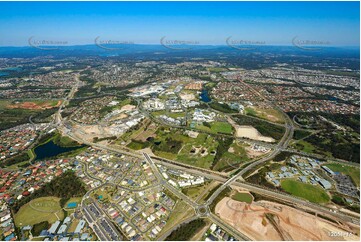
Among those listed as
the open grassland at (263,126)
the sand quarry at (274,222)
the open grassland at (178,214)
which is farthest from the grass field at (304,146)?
the open grassland at (178,214)

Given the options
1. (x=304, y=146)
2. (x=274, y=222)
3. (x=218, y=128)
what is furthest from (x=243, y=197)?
(x=218, y=128)

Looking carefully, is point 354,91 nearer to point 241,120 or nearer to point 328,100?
point 328,100

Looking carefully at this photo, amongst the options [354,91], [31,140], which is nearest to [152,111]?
[31,140]

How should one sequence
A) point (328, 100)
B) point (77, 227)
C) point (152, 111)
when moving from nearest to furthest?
point (77, 227)
point (152, 111)
point (328, 100)

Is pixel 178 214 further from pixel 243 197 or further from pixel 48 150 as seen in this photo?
pixel 48 150

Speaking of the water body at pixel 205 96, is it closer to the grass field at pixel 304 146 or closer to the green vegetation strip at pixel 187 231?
the grass field at pixel 304 146

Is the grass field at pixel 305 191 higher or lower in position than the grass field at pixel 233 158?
higher
